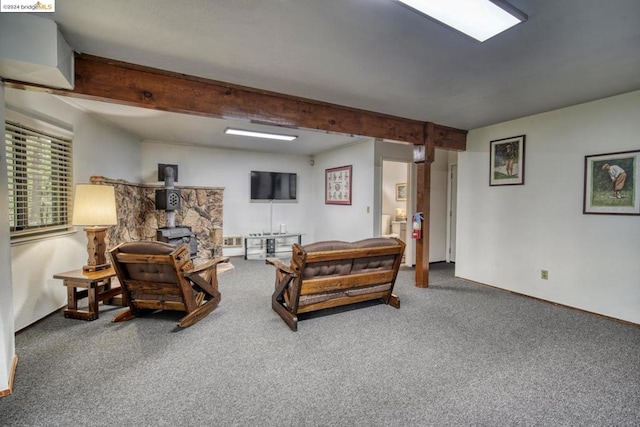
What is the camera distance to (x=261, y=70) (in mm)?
2473

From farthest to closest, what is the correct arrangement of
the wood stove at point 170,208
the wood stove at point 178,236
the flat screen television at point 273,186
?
the flat screen television at point 273,186 → the wood stove at point 170,208 → the wood stove at point 178,236

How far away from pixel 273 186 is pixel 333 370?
4.94 m

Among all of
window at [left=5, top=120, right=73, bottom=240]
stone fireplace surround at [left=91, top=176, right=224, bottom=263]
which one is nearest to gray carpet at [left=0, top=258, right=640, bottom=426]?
window at [left=5, top=120, right=73, bottom=240]

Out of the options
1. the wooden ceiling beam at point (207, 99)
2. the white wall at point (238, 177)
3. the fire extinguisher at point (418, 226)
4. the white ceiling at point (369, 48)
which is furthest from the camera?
the white wall at point (238, 177)

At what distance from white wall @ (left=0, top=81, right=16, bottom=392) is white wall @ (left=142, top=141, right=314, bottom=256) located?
3893mm

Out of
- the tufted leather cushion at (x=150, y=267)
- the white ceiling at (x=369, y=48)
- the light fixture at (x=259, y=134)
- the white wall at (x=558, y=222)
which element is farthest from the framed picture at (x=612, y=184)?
the tufted leather cushion at (x=150, y=267)

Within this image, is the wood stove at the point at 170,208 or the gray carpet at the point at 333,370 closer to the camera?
the gray carpet at the point at 333,370

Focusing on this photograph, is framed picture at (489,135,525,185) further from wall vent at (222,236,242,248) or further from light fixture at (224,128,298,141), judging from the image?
wall vent at (222,236,242,248)

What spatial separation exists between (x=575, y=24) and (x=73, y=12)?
315 centimetres

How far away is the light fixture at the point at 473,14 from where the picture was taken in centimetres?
156

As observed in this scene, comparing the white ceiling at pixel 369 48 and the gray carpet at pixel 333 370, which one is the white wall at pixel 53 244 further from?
the white ceiling at pixel 369 48

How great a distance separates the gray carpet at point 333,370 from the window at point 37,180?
1.01 m

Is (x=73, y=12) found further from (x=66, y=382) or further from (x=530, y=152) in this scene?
(x=530, y=152)

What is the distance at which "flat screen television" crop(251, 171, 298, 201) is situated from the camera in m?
6.38
